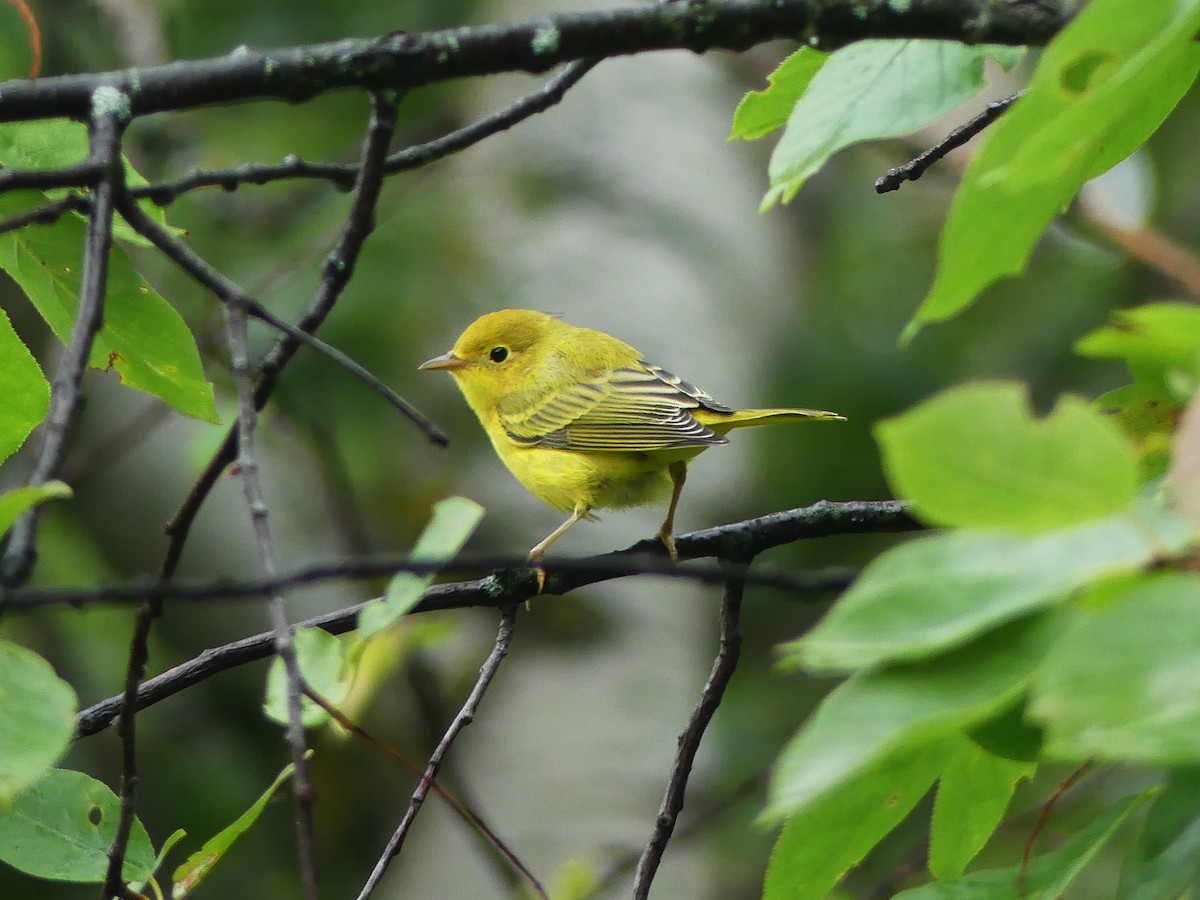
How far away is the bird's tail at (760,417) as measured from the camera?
3.05 meters

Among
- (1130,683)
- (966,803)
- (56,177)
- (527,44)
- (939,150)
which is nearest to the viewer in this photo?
(1130,683)

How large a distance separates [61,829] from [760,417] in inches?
83.8

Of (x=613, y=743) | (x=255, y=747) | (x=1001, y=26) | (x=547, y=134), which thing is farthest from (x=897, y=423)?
(x=547, y=134)

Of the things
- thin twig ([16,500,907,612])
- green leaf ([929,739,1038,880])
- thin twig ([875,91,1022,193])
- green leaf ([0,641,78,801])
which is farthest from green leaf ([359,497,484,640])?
thin twig ([875,91,1022,193])

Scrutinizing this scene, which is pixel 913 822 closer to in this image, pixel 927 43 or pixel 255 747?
pixel 255 747

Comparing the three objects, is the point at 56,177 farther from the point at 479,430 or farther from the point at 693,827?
the point at 479,430

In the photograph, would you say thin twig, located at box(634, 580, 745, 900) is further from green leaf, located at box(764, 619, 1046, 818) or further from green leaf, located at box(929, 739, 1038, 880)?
green leaf, located at box(764, 619, 1046, 818)

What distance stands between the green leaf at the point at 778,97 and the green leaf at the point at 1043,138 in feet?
1.86

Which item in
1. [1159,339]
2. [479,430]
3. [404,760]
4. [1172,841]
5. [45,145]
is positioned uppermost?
[479,430]

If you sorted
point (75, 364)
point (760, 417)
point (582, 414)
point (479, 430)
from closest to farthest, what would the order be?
point (75, 364), point (760, 417), point (582, 414), point (479, 430)

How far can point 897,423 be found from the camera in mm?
747

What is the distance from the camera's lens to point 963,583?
0.80 m

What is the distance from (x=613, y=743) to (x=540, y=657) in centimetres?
52

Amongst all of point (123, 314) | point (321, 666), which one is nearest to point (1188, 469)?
point (321, 666)
